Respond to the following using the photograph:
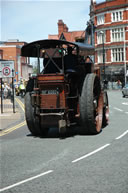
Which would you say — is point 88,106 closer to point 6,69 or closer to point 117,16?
point 6,69

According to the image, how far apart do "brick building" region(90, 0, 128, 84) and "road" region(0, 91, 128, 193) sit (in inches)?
2140

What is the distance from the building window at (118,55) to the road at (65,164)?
55.5 m

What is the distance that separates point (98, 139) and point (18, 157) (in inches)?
119

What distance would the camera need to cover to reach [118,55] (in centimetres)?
6644

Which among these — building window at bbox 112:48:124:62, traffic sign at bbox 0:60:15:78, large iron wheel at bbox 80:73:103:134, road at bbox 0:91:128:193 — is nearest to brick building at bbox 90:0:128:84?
building window at bbox 112:48:124:62

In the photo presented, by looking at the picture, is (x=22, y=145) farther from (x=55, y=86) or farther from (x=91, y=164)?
(x=91, y=164)

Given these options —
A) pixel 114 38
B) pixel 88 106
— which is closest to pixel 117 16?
pixel 114 38

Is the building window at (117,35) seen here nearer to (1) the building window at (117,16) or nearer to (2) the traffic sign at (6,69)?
(1) the building window at (117,16)

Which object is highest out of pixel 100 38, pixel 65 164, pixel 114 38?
pixel 100 38

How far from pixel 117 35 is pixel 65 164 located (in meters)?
61.2

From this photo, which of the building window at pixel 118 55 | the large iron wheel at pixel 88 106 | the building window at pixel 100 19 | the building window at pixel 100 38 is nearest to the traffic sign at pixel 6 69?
the large iron wheel at pixel 88 106

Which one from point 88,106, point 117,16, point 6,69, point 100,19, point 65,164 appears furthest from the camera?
point 100,19

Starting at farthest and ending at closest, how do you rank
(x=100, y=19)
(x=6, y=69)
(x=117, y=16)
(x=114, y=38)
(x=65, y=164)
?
(x=100, y=19)
(x=114, y=38)
(x=117, y=16)
(x=6, y=69)
(x=65, y=164)

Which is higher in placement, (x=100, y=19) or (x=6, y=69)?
(x=100, y=19)
